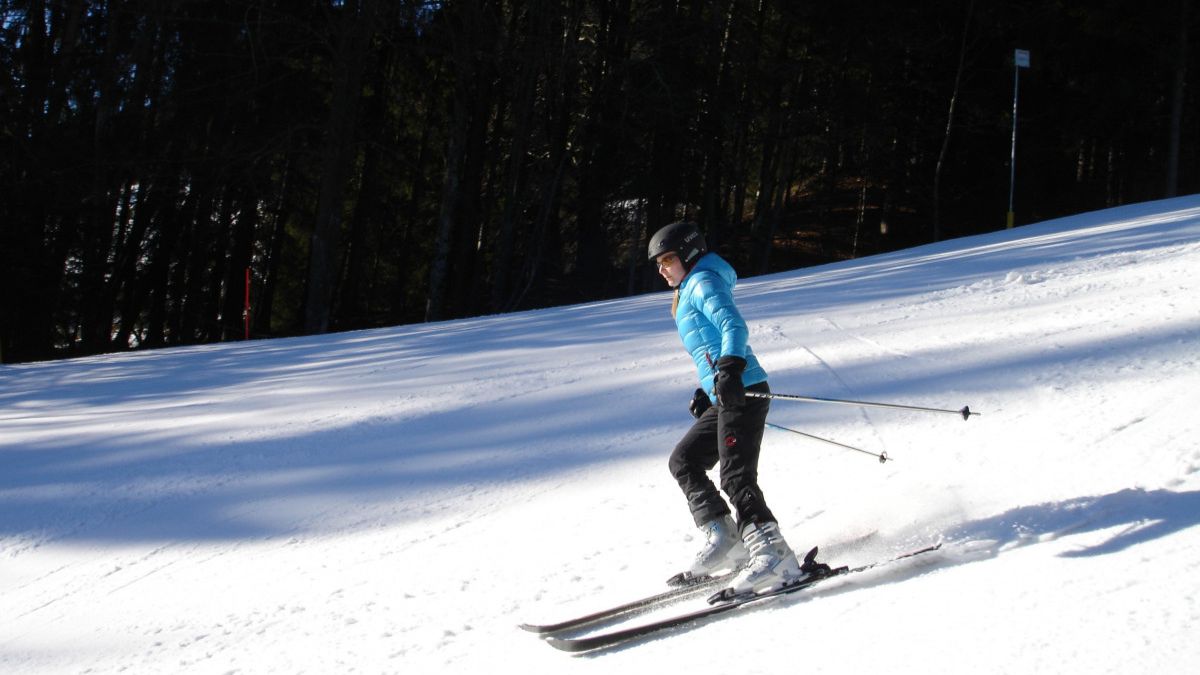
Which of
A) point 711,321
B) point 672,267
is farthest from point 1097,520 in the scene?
point 672,267

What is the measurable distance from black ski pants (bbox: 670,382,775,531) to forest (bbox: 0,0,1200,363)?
14899 mm

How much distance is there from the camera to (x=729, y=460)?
4.15 meters

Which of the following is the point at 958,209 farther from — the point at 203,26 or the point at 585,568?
the point at 585,568

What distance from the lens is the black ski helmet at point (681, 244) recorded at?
4258mm

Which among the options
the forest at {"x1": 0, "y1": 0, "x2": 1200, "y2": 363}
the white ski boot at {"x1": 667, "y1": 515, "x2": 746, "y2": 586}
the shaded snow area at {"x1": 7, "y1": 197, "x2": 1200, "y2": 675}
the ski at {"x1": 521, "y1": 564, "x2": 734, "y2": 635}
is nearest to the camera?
the shaded snow area at {"x1": 7, "y1": 197, "x2": 1200, "y2": 675}

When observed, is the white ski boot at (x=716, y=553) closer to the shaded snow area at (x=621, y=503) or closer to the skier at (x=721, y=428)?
the skier at (x=721, y=428)

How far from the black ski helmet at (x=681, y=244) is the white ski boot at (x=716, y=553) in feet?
3.87

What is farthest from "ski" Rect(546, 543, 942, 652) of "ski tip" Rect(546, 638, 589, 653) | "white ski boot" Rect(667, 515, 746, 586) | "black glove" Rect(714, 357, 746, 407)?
"black glove" Rect(714, 357, 746, 407)

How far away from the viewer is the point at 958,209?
31656 mm

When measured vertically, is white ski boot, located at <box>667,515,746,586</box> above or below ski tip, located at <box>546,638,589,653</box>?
above

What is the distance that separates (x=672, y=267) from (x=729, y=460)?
900 mm

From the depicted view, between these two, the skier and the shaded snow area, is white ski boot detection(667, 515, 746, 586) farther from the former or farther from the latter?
the shaded snow area

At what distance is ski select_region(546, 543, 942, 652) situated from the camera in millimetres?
3740

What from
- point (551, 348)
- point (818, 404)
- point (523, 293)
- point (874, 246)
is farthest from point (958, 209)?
point (818, 404)
